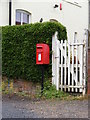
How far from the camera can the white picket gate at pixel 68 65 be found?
8109 millimetres

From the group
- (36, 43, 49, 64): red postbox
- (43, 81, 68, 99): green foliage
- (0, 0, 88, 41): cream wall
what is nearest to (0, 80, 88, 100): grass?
(43, 81, 68, 99): green foliage

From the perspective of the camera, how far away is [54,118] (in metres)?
5.42

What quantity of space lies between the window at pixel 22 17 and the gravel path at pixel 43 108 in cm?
708

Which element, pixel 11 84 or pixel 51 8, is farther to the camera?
pixel 51 8

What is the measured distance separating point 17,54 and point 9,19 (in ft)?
13.8

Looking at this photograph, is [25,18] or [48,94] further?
[25,18]

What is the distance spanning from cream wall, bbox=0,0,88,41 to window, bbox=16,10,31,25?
0.25 m

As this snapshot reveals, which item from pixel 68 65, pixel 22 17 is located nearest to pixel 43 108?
pixel 68 65

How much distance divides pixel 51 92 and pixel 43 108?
1901 mm

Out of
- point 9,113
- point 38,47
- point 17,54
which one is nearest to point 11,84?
point 17,54

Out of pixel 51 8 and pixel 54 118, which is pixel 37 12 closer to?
pixel 51 8

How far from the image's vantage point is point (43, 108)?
639cm

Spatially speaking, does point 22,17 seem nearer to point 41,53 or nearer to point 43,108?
point 41,53

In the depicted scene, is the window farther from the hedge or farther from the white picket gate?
the white picket gate
